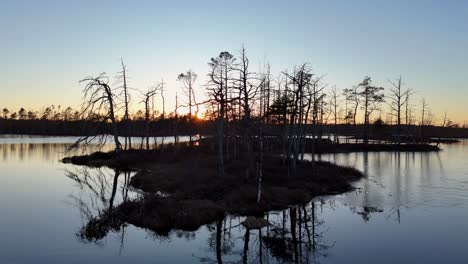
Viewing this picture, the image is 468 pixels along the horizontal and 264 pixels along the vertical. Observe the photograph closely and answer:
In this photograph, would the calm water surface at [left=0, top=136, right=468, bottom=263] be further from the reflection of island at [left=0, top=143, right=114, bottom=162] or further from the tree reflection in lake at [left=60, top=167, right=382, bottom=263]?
the reflection of island at [left=0, top=143, right=114, bottom=162]

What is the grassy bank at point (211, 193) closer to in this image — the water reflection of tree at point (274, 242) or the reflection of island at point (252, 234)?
the reflection of island at point (252, 234)

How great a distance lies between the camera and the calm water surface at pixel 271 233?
1513cm

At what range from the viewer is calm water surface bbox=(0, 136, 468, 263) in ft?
49.6

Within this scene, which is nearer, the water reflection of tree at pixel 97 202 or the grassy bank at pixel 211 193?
the water reflection of tree at pixel 97 202

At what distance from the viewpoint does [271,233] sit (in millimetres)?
18234

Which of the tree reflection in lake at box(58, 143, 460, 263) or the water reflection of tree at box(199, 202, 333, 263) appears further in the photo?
the tree reflection in lake at box(58, 143, 460, 263)

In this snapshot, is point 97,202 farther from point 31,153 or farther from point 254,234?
point 31,153

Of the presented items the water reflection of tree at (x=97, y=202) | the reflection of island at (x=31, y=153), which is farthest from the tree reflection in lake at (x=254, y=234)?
the reflection of island at (x=31, y=153)

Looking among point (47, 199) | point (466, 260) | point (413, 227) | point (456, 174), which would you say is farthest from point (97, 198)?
point (456, 174)

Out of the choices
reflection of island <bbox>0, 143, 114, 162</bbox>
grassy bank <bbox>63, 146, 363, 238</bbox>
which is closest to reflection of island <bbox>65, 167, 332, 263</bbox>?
grassy bank <bbox>63, 146, 363, 238</bbox>

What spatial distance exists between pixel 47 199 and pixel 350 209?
1946 cm

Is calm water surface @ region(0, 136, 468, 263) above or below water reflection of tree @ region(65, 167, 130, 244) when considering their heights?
below

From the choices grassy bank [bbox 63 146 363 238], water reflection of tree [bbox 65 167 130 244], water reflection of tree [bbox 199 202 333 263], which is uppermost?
grassy bank [bbox 63 146 363 238]

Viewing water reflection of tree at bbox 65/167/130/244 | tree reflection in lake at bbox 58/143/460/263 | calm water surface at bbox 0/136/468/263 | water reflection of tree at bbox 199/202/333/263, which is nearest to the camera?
water reflection of tree at bbox 199/202/333/263
